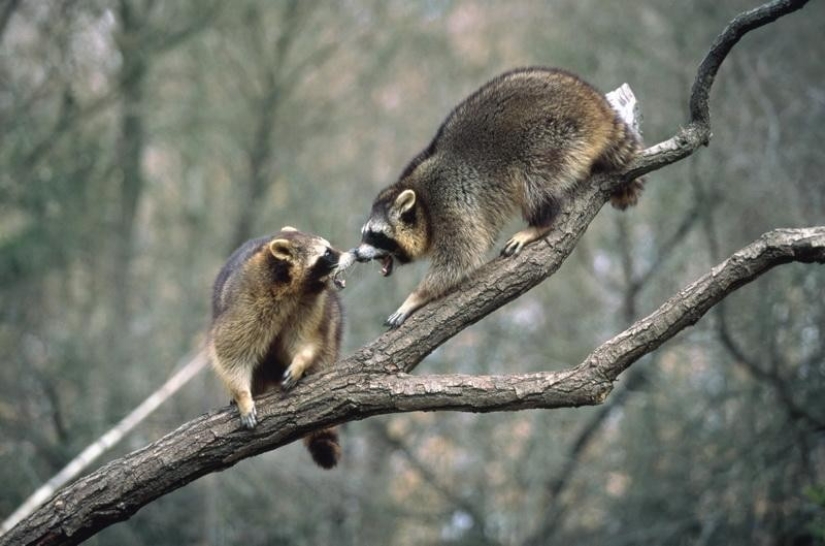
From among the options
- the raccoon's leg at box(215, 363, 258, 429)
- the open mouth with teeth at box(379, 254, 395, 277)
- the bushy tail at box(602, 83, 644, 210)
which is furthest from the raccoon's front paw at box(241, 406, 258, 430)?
the bushy tail at box(602, 83, 644, 210)

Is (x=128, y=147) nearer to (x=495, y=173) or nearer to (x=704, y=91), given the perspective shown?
(x=495, y=173)

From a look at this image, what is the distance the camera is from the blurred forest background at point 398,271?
991 centimetres

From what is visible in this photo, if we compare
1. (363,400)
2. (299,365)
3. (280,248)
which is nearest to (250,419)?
(299,365)

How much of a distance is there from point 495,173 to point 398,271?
7.12 m

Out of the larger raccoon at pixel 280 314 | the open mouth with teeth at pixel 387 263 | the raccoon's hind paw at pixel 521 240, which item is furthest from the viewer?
the open mouth with teeth at pixel 387 263

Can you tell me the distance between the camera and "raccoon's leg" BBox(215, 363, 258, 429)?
4883 mm

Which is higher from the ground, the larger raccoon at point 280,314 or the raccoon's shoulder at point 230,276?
the raccoon's shoulder at point 230,276

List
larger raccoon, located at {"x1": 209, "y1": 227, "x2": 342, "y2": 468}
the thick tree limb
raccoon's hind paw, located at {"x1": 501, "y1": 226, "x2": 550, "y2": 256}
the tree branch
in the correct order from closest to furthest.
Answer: the thick tree limb, the tree branch, raccoon's hind paw, located at {"x1": 501, "y1": 226, "x2": 550, "y2": 256}, larger raccoon, located at {"x1": 209, "y1": 227, "x2": 342, "y2": 468}

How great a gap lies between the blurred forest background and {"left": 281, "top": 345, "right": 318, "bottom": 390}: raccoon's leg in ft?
17.1

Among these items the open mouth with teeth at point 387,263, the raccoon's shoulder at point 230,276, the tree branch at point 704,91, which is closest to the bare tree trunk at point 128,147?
the raccoon's shoulder at point 230,276

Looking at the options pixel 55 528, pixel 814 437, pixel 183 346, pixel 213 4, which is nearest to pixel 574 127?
pixel 55 528

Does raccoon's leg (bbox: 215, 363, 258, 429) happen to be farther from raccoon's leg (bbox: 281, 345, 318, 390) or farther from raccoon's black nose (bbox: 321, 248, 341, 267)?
raccoon's black nose (bbox: 321, 248, 341, 267)

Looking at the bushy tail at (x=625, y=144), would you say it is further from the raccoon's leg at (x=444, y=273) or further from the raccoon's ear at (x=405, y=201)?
the raccoon's ear at (x=405, y=201)

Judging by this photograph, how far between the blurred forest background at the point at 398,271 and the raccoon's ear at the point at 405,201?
440 centimetres
